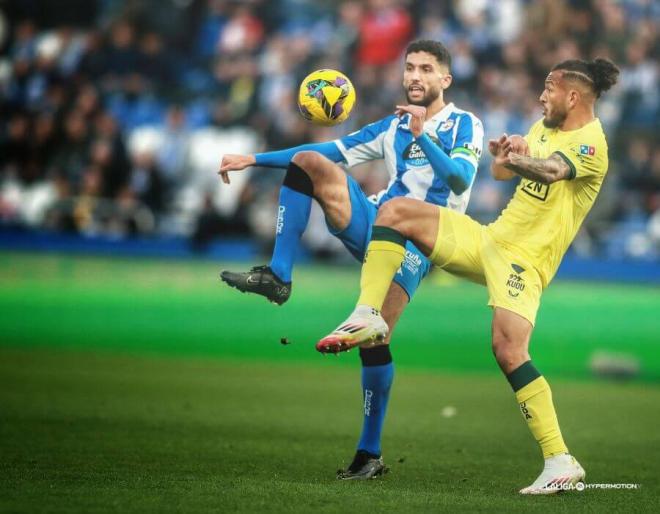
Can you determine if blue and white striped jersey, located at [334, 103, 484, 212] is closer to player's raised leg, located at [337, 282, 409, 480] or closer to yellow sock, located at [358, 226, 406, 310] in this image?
player's raised leg, located at [337, 282, 409, 480]

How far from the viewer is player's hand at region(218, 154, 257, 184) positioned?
7852mm

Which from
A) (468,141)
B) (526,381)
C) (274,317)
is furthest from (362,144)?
(274,317)

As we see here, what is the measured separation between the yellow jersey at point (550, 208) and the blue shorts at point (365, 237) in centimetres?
74

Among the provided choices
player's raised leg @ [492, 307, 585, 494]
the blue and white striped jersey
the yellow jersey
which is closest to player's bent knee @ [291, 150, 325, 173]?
the blue and white striped jersey

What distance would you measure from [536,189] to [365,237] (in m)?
1.22

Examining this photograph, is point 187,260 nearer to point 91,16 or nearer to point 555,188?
point 91,16

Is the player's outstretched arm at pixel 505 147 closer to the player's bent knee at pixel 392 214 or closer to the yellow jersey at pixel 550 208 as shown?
the yellow jersey at pixel 550 208

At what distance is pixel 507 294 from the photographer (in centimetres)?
726

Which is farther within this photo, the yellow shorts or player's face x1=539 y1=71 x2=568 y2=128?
player's face x1=539 y1=71 x2=568 y2=128

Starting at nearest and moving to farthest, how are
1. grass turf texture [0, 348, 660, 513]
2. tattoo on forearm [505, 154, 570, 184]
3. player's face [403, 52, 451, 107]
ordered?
grass turf texture [0, 348, 660, 513] → tattoo on forearm [505, 154, 570, 184] → player's face [403, 52, 451, 107]

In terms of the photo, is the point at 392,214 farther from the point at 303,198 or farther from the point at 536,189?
the point at 536,189

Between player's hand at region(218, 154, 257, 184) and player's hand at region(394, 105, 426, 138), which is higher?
player's hand at region(394, 105, 426, 138)

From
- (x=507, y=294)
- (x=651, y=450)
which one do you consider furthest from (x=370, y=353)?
(x=651, y=450)

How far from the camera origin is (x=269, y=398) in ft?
38.9
